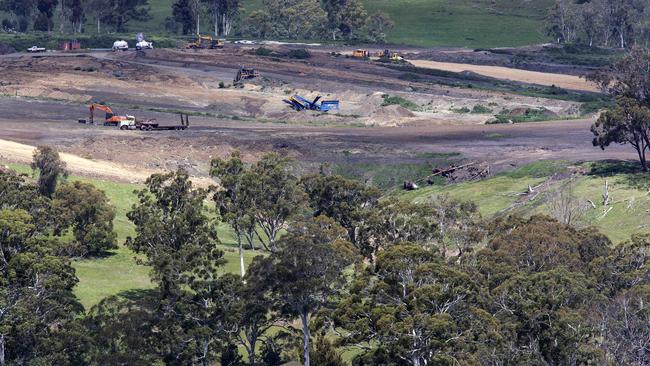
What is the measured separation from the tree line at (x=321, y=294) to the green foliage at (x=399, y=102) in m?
68.8

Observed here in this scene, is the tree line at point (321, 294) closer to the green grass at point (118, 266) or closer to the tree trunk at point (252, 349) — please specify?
the tree trunk at point (252, 349)

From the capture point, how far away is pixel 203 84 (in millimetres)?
153125

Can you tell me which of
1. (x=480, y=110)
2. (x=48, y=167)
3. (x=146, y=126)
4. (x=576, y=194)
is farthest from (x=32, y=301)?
(x=480, y=110)

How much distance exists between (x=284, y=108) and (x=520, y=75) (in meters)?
53.5

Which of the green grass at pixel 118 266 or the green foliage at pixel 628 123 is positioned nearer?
the green grass at pixel 118 266

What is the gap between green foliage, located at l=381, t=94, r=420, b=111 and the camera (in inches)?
5558

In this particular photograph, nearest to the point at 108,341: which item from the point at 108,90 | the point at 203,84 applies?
the point at 108,90

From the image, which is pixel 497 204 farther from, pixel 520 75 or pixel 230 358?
pixel 520 75

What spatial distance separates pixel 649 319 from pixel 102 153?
61008mm

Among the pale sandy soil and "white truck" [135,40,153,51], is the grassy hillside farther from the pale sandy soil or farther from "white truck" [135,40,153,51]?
"white truck" [135,40,153,51]

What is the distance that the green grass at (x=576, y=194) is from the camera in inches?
3268

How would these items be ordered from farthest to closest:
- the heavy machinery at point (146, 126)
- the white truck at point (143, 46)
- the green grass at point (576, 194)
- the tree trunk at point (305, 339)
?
the white truck at point (143, 46)
the heavy machinery at point (146, 126)
the green grass at point (576, 194)
the tree trunk at point (305, 339)

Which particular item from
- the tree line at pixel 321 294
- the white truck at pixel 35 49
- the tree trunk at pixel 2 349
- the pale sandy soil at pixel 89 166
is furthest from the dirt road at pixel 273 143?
the white truck at pixel 35 49

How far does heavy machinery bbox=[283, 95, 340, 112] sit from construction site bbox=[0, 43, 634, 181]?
0.15 meters
